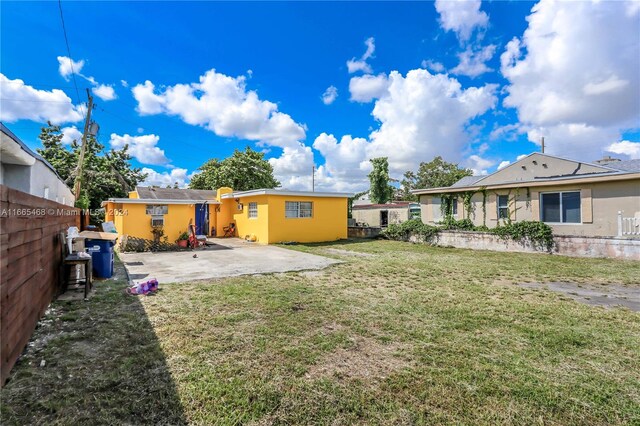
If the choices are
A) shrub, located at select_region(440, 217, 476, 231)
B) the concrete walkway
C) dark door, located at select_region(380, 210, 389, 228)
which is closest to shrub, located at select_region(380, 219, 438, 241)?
shrub, located at select_region(440, 217, 476, 231)

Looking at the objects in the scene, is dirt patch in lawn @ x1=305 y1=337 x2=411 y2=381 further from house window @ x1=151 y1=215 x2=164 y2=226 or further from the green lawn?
house window @ x1=151 y1=215 x2=164 y2=226

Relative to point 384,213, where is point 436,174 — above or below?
above

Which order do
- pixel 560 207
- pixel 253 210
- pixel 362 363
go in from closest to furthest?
pixel 362 363
pixel 560 207
pixel 253 210

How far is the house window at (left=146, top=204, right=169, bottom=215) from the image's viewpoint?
41.0 ft

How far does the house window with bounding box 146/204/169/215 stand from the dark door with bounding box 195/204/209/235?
14.2 ft

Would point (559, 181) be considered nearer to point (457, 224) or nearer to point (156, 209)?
point (457, 224)

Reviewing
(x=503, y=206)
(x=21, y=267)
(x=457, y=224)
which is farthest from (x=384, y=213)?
(x=21, y=267)

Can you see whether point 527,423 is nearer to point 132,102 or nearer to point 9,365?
point 9,365

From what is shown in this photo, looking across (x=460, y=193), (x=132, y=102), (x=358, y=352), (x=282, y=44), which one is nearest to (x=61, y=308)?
(x=358, y=352)

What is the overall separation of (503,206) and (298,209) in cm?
942

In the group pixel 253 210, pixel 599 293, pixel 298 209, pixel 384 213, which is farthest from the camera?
pixel 384 213

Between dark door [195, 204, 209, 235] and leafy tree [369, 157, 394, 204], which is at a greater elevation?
leafy tree [369, 157, 394, 204]

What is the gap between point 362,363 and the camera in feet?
9.72

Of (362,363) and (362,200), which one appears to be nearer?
(362,363)
